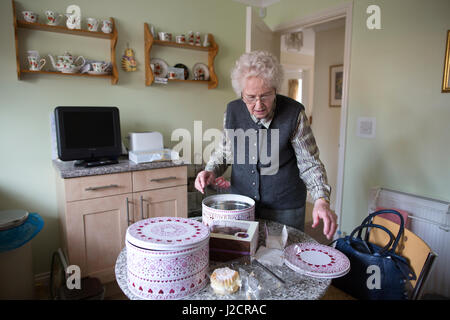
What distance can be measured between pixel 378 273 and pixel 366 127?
1.68 metres

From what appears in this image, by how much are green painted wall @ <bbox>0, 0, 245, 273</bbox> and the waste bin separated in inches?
15.9

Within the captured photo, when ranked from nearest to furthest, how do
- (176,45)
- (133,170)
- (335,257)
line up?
(335,257) < (133,170) < (176,45)

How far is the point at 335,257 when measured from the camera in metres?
0.94

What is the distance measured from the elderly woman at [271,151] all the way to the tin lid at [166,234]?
41cm

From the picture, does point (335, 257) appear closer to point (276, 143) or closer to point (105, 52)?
point (276, 143)

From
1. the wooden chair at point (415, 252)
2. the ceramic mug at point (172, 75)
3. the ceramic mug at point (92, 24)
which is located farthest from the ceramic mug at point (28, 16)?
the wooden chair at point (415, 252)

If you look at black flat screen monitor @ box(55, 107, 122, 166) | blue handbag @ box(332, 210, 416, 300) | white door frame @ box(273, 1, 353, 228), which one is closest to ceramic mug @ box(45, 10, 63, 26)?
black flat screen monitor @ box(55, 107, 122, 166)

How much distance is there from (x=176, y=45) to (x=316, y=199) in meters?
2.21

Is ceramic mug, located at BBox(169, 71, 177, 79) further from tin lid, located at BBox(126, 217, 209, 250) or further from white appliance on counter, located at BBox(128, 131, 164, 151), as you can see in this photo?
tin lid, located at BBox(126, 217, 209, 250)

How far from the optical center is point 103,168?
2.08 metres

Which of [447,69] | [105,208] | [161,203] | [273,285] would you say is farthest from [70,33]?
[447,69]

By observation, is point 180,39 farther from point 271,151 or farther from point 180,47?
point 271,151
